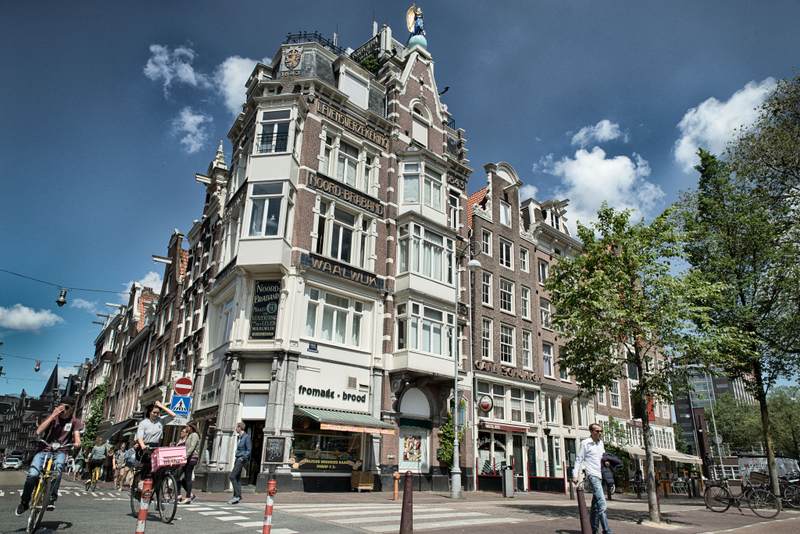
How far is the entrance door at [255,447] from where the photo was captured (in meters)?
20.0

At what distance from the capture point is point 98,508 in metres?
11.3

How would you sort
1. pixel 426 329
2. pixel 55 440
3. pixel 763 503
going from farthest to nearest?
pixel 426 329, pixel 763 503, pixel 55 440

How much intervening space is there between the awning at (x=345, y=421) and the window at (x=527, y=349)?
551 inches

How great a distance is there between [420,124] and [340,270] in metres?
10.8

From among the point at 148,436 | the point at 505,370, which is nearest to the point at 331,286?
the point at 148,436

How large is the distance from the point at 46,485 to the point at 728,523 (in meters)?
15.4

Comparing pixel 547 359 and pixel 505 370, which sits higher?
pixel 547 359

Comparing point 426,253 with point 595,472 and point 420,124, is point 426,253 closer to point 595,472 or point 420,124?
point 420,124

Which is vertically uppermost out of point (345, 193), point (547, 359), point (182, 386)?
point (345, 193)

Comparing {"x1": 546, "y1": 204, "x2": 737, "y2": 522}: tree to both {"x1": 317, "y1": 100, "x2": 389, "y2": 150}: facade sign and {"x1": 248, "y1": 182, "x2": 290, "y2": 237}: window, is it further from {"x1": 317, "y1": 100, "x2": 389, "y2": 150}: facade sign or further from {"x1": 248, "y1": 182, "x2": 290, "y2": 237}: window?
{"x1": 317, "y1": 100, "x2": 389, "y2": 150}: facade sign

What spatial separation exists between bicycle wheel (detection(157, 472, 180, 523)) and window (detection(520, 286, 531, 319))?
2692 cm

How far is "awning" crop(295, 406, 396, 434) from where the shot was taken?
64.5ft

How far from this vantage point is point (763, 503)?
635 inches

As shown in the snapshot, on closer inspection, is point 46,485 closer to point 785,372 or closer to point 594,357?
point 594,357
